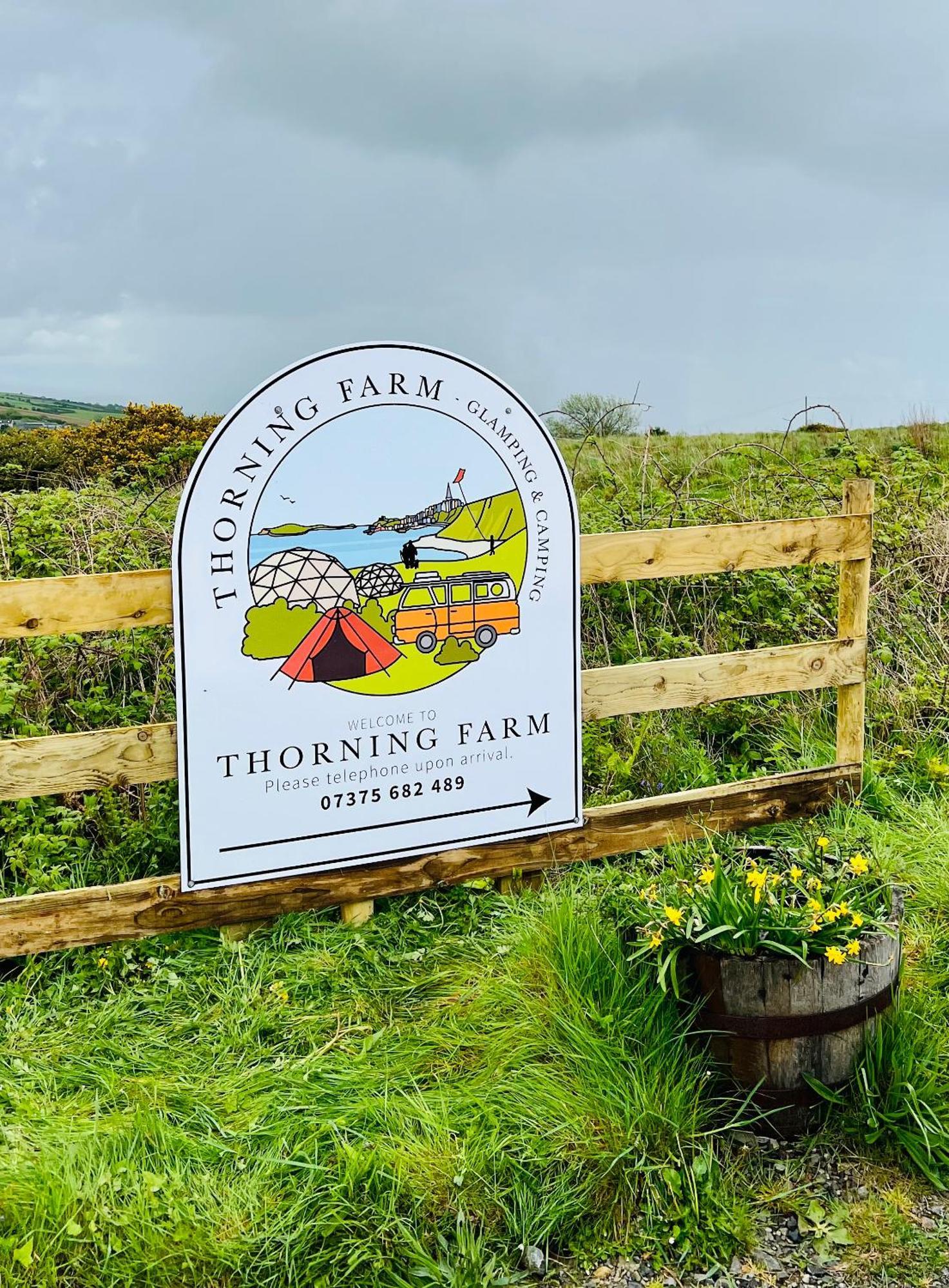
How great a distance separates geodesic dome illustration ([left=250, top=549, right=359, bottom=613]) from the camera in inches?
166

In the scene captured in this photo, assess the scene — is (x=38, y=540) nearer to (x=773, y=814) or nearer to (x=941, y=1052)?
(x=773, y=814)

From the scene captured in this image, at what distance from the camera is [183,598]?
4098 mm

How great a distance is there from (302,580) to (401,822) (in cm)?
108

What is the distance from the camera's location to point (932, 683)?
22.6ft

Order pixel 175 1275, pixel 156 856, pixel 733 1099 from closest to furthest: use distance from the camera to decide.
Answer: pixel 175 1275 → pixel 733 1099 → pixel 156 856

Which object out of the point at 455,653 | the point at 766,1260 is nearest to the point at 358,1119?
the point at 766,1260

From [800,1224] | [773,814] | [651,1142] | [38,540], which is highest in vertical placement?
[38,540]

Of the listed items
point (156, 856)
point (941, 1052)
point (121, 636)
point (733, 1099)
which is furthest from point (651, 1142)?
point (121, 636)

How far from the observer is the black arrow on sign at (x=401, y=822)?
434 cm

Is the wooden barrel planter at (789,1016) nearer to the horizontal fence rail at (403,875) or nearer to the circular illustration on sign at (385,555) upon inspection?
the horizontal fence rail at (403,875)

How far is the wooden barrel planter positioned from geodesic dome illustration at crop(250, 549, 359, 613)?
1905 mm

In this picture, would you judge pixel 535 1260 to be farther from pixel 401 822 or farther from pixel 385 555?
pixel 385 555

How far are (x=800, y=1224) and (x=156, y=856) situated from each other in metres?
2.90

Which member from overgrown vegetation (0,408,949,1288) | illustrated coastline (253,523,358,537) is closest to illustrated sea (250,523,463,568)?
illustrated coastline (253,523,358,537)
